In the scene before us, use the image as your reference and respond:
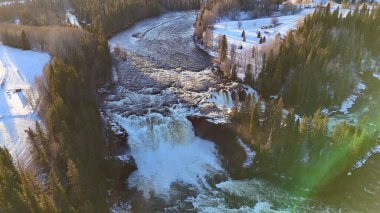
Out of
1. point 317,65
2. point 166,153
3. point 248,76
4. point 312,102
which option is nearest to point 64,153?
point 166,153

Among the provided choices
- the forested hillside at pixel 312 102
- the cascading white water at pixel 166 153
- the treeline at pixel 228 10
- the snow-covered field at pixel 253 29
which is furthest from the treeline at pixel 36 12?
the forested hillside at pixel 312 102

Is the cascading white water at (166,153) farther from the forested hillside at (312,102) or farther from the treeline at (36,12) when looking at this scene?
the treeline at (36,12)

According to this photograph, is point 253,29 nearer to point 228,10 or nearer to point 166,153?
Answer: point 228,10

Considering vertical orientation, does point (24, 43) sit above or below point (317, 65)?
above

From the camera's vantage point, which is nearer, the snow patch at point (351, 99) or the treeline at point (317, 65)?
the treeline at point (317, 65)

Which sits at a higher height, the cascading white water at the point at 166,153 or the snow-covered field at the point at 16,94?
the snow-covered field at the point at 16,94
